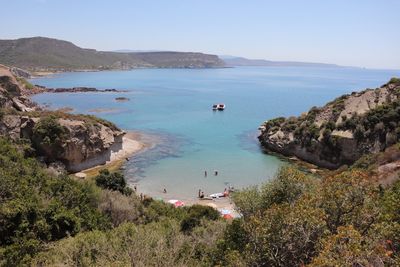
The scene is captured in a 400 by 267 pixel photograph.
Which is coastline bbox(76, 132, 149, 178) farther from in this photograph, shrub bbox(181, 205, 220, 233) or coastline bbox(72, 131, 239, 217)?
shrub bbox(181, 205, 220, 233)

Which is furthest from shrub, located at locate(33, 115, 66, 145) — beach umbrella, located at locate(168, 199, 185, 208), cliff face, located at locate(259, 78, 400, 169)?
cliff face, located at locate(259, 78, 400, 169)

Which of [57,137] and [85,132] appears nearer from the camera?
[57,137]

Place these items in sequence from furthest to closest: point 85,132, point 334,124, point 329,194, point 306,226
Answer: point 334,124, point 85,132, point 329,194, point 306,226

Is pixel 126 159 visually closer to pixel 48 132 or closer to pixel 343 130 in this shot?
pixel 48 132

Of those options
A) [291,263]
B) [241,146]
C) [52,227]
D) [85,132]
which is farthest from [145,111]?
[291,263]

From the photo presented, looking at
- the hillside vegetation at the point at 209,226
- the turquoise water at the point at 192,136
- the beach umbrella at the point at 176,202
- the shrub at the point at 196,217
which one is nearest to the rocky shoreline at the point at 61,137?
the turquoise water at the point at 192,136

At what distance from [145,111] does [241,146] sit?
1570 inches

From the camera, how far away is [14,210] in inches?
810

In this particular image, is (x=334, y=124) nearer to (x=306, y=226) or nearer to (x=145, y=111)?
(x=306, y=226)

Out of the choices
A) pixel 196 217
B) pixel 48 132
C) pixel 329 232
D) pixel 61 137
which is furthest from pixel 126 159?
pixel 329 232

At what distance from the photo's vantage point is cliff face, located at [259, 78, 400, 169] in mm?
47375

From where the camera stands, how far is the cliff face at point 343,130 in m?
47.4

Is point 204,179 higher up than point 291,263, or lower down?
lower down

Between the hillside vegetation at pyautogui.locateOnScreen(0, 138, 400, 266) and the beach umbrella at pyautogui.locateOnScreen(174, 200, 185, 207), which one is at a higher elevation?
the hillside vegetation at pyautogui.locateOnScreen(0, 138, 400, 266)
